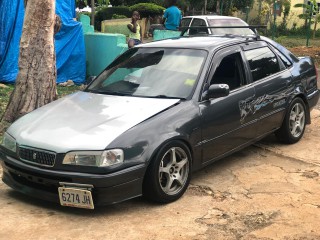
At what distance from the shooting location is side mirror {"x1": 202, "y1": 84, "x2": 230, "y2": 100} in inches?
191

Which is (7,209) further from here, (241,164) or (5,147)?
(241,164)

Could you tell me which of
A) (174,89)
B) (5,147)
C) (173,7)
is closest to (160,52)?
(174,89)

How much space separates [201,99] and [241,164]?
1.27m

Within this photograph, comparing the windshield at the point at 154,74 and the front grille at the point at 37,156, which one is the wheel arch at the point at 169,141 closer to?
the windshield at the point at 154,74

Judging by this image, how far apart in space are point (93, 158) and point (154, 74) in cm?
156

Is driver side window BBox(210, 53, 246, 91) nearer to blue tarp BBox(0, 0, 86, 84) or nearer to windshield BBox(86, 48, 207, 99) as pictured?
windshield BBox(86, 48, 207, 99)

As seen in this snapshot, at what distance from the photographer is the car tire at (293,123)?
6.28 metres

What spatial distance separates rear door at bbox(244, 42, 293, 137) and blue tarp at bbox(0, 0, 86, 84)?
612 centimetres

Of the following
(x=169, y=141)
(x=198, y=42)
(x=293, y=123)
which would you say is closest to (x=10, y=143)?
(x=169, y=141)

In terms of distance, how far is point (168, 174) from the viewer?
4418 millimetres

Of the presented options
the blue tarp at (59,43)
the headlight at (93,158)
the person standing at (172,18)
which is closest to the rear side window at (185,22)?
the person standing at (172,18)

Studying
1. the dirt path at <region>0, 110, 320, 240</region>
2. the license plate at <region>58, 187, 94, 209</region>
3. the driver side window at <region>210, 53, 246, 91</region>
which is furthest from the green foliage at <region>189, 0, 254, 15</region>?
the license plate at <region>58, 187, 94, 209</region>

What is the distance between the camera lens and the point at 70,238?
375 cm

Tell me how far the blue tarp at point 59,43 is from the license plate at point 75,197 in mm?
7161
